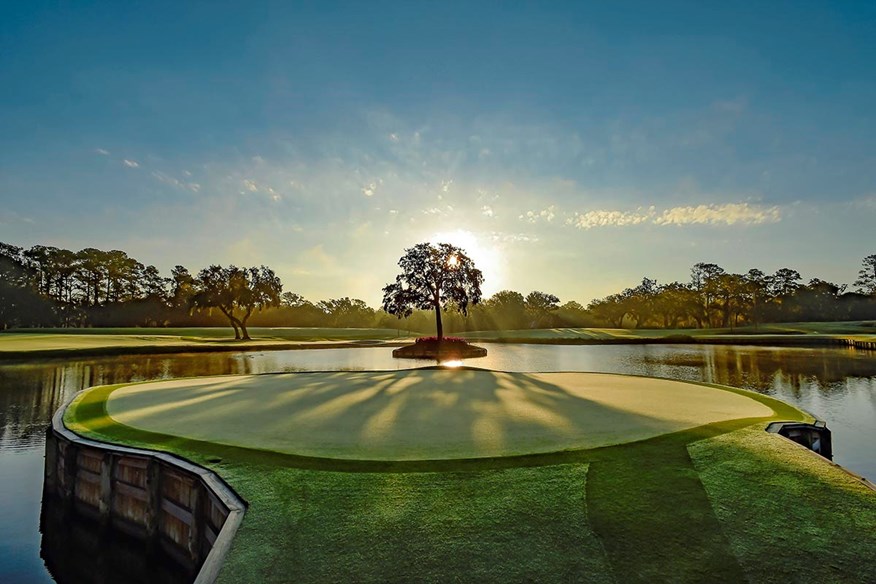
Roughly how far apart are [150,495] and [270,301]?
2264 inches

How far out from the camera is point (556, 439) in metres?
7.49

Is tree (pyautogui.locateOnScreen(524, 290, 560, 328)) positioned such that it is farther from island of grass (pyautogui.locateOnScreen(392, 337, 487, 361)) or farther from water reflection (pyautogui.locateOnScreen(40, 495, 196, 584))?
water reflection (pyautogui.locateOnScreen(40, 495, 196, 584))

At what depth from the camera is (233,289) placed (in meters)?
58.8

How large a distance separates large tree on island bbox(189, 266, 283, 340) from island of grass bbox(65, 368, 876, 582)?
51.6 m

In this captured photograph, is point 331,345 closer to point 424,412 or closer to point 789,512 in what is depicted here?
point 424,412

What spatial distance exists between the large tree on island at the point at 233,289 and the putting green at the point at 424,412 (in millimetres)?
45866

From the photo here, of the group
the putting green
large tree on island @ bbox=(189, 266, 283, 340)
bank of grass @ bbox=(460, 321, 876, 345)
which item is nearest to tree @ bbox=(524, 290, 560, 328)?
bank of grass @ bbox=(460, 321, 876, 345)

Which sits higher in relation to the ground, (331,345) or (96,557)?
(331,345)

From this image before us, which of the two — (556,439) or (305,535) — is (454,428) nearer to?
(556,439)

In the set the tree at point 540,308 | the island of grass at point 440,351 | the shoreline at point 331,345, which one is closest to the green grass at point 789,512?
the island of grass at point 440,351

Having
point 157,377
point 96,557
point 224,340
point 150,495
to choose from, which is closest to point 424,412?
point 150,495

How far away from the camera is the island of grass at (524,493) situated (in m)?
4.05

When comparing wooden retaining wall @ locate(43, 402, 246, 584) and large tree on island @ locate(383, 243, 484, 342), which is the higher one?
large tree on island @ locate(383, 243, 484, 342)

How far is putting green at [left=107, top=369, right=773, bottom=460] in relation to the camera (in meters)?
7.37
